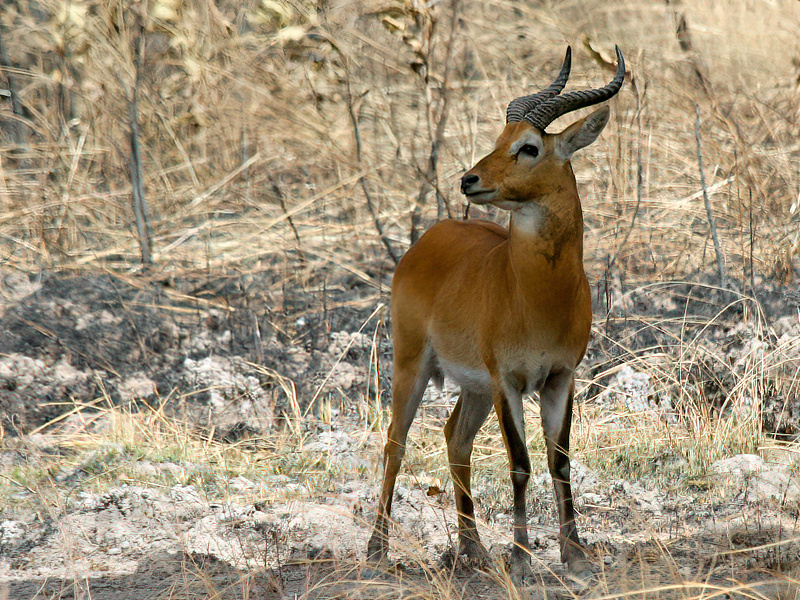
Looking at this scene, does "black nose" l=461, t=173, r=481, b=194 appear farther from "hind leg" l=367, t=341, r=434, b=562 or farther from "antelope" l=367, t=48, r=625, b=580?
"hind leg" l=367, t=341, r=434, b=562

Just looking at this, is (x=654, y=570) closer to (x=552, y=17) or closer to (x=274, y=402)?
(x=274, y=402)

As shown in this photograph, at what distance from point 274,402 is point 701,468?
3.10 meters

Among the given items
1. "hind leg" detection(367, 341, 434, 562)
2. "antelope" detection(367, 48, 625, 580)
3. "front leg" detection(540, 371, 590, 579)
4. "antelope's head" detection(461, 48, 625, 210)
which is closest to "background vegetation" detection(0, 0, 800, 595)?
"hind leg" detection(367, 341, 434, 562)

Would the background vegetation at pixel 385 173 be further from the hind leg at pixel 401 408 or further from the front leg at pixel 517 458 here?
the front leg at pixel 517 458

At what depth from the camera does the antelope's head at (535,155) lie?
167 inches

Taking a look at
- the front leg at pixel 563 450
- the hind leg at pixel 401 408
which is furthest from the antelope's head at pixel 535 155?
the hind leg at pixel 401 408

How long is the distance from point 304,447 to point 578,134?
3.25 metres

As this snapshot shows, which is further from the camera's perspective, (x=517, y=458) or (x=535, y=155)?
(x=517, y=458)

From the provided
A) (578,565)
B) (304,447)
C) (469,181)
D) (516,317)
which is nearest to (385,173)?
(304,447)

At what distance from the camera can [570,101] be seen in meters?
4.32

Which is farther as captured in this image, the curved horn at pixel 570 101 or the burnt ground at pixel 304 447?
the burnt ground at pixel 304 447

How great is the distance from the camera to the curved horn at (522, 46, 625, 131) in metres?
4.27

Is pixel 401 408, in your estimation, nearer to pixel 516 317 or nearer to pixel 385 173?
pixel 516 317

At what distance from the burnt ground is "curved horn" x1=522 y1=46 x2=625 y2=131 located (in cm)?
171
